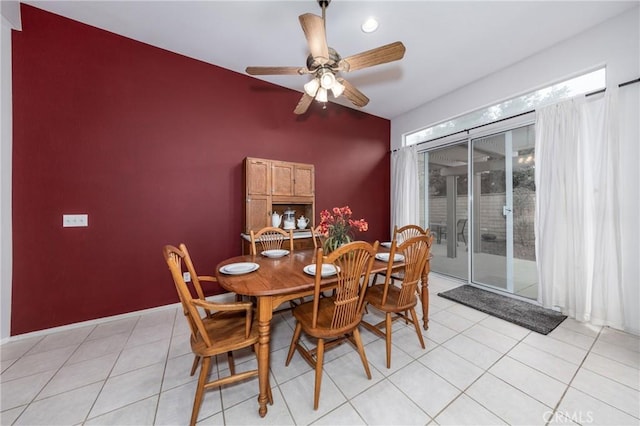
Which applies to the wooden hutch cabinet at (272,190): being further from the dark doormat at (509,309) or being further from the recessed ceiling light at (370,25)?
the dark doormat at (509,309)

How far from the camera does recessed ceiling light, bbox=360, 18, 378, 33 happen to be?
2.19 m

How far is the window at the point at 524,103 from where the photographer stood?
239 cm

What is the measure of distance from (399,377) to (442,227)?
3008mm

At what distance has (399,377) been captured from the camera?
161 centimetres

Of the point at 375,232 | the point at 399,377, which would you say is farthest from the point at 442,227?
the point at 399,377

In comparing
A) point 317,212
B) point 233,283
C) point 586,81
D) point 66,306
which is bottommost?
point 66,306

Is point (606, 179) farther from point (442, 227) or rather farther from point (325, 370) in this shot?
point (325, 370)

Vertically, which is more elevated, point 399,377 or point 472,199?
point 472,199

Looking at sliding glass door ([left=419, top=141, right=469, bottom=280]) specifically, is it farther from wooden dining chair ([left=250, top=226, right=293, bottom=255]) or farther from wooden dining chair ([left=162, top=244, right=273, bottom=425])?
wooden dining chair ([left=162, top=244, right=273, bottom=425])

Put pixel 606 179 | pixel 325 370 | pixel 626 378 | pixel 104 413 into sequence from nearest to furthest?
pixel 104 413 → pixel 626 378 → pixel 325 370 → pixel 606 179

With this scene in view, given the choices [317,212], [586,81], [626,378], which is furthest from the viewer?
[317,212]

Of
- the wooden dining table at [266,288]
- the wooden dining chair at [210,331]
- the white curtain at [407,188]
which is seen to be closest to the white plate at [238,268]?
the wooden dining table at [266,288]

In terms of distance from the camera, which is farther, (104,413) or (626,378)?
(626,378)

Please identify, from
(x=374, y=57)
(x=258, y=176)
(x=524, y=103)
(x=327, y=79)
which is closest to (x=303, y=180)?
(x=258, y=176)
